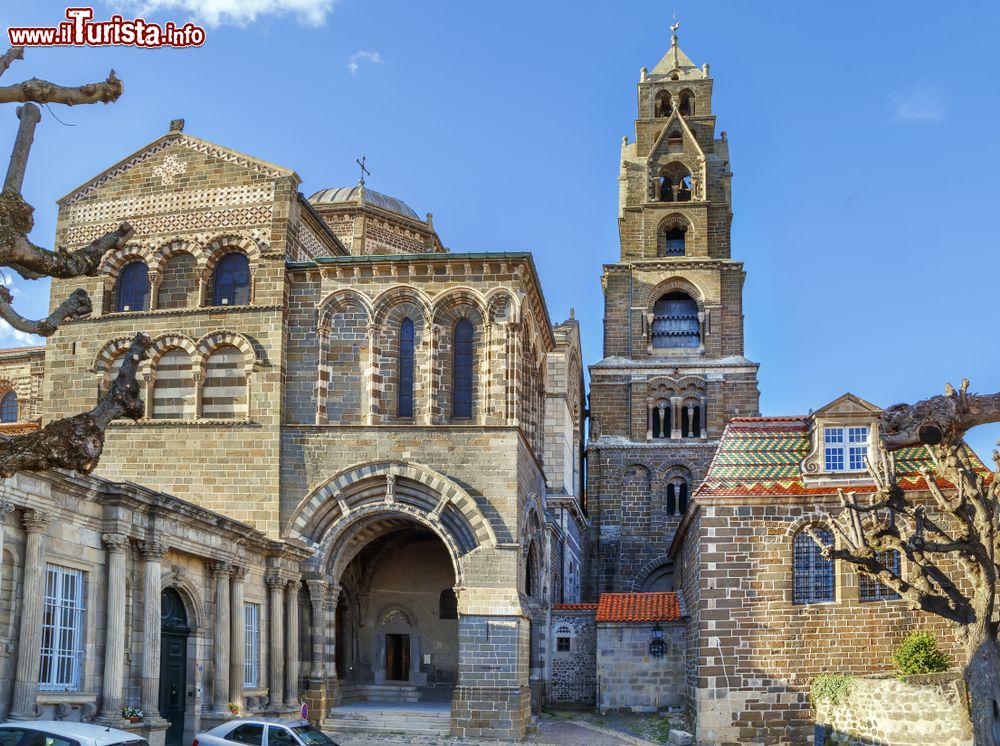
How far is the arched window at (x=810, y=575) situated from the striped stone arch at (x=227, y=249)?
15050 millimetres

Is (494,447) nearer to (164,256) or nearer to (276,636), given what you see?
(276,636)

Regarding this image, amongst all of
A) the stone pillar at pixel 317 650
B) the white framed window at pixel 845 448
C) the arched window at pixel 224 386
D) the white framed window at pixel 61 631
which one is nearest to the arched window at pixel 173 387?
the arched window at pixel 224 386

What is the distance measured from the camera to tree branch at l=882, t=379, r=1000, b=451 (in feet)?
60.5

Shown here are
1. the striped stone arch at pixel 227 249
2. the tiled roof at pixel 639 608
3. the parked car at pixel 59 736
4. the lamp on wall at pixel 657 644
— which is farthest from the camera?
the tiled roof at pixel 639 608

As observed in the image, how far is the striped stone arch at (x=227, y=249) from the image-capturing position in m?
29.1

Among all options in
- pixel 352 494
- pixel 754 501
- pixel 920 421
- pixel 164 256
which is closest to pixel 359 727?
pixel 352 494

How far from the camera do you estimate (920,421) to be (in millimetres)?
19062

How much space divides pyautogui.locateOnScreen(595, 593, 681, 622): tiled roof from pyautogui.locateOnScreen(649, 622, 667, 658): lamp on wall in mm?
272

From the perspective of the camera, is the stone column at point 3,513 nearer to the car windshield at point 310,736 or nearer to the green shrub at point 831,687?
the car windshield at point 310,736

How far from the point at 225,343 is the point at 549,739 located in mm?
12546

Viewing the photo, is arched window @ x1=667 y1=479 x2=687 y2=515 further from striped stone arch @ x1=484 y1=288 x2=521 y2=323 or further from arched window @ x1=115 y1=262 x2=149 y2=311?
arched window @ x1=115 y1=262 x2=149 y2=311

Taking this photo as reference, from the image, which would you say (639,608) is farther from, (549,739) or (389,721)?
(389,721)

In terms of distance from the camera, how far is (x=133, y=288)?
30.0 meters

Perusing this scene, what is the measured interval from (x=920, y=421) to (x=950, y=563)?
836cm
